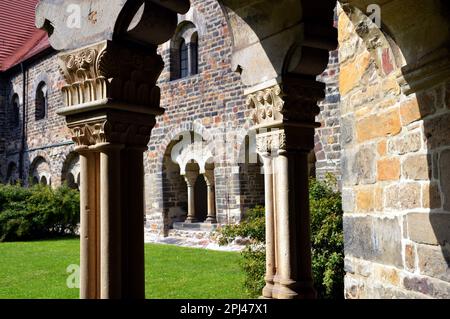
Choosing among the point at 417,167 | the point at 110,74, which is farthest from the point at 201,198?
the point at 110,74

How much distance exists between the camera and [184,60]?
520 inches

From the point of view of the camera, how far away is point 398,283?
122 inches

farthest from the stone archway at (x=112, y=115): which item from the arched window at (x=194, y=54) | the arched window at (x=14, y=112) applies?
the arched window at (x=14, y=112)

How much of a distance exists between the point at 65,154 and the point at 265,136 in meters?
13.4

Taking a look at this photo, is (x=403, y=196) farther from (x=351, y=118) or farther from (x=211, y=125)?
(x=211, y=125)

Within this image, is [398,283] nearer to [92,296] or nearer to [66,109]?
[92,296]

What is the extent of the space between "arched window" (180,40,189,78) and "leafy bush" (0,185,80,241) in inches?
195

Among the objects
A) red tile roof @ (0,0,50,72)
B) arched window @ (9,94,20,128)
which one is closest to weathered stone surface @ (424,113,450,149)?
red tile roof @ (0,0,50,72)

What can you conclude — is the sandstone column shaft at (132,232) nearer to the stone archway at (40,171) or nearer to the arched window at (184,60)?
the arched window at (184,60)

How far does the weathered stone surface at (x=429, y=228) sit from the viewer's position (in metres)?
2.62

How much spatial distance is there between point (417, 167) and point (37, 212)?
42.5ft

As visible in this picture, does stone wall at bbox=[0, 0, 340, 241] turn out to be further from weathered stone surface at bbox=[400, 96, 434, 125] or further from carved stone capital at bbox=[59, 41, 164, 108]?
carved stone capital at bbox=[59, 41, 164, 108]

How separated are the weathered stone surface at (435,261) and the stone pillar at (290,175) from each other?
3.44 feet

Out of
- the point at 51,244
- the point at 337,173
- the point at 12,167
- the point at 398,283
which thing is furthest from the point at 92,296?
the point at 12,167
